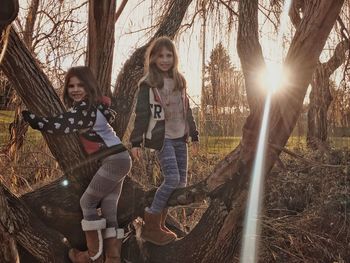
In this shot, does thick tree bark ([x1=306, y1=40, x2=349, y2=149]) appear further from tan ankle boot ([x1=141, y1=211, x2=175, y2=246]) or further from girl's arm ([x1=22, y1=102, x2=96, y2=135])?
girl's arm ([x1=22, y1=102, x2=96, y2=135])

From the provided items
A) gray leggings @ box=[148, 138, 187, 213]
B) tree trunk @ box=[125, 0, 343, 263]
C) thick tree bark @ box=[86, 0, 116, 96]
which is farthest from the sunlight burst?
thick tree bark @ box=[86, 0, 116, 96]

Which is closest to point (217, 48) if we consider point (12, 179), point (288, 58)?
point (288, 58)

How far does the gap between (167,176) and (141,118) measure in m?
0.35

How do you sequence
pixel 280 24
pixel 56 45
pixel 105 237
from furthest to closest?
1. pixel 56 45
2. pixel 280 24
3. pixel 105 237

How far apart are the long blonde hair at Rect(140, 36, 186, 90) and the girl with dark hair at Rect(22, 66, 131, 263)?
290 mm

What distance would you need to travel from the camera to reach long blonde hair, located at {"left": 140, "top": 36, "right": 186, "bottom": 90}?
118 inches

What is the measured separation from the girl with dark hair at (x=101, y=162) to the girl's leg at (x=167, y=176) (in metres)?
0.22

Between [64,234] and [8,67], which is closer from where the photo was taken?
[8,67]

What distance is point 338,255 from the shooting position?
510 centimetres

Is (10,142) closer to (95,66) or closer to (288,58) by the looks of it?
(95,66)

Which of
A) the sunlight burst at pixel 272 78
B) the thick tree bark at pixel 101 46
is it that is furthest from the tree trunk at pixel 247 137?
the thick tree bark at pixel 101 46

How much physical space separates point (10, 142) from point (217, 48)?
1.90 m

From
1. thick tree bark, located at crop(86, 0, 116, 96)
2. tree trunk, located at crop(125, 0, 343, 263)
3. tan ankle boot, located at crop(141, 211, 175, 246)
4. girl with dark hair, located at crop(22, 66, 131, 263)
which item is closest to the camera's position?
tree trunk, located at crop(125, 0, 343, 263)

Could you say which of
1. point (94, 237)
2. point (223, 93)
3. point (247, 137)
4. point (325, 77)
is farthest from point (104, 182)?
point (325, 77)
